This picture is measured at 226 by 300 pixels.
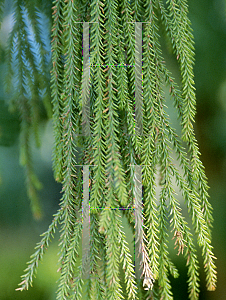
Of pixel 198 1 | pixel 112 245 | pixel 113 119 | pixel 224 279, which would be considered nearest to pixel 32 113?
pixel 113 119

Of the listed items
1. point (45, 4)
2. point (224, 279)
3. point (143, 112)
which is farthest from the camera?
point (224, 279)

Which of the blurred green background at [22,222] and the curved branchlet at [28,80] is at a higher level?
the curved branchlet at [28,80]

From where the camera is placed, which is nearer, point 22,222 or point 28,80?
point 28,80

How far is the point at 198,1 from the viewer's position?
1111 mm

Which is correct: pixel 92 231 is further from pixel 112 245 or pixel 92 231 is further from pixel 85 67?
pixel 85 67

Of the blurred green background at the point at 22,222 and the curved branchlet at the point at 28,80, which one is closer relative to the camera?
the curved branchlet at the point at 28,80

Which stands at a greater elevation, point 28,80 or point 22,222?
point 28,80

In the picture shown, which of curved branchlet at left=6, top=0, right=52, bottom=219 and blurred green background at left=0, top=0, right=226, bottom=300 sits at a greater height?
curved branchlet at left=6, top=0, right=52, bottom=219

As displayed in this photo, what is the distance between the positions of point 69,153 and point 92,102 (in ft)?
0.43

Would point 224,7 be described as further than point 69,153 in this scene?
Yes

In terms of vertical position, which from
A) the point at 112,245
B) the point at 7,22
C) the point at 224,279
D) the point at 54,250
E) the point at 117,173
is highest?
the point at 7,22

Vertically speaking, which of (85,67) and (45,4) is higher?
(45,4)

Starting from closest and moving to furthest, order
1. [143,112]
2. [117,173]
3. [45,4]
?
[117,173], [143,112], [45,4]

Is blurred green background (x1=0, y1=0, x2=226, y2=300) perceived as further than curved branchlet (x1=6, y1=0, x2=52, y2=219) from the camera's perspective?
Yes
